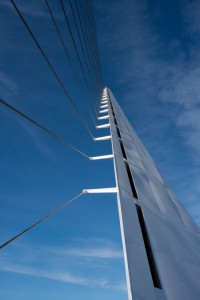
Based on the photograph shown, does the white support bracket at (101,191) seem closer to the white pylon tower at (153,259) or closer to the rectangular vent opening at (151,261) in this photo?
the white pylon tower at (153,259)

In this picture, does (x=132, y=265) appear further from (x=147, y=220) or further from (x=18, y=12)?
(x=18, y=12)

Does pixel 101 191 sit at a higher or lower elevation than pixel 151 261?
higher

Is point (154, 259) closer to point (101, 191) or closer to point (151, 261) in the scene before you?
point (151, 261)

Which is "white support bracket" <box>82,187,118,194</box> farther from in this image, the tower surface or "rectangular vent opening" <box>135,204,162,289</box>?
"rectangular vent opening" <box>135,204,162,289</box>

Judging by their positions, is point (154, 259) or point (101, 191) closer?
point (154, 259)

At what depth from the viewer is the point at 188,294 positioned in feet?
4.24

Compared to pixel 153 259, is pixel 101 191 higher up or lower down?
higher up

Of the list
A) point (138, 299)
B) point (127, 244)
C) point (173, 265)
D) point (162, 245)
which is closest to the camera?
point (138, 299)

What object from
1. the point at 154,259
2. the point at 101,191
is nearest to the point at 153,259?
the point at 154,259

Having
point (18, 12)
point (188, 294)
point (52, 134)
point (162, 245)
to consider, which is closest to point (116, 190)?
point (162, 245)

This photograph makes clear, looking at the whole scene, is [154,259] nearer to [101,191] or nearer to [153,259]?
[153,259]

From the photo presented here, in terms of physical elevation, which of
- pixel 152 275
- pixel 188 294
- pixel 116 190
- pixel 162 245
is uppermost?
pixel 116 190

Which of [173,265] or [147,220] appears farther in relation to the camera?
[147,220]

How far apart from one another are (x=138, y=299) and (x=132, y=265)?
176mm
